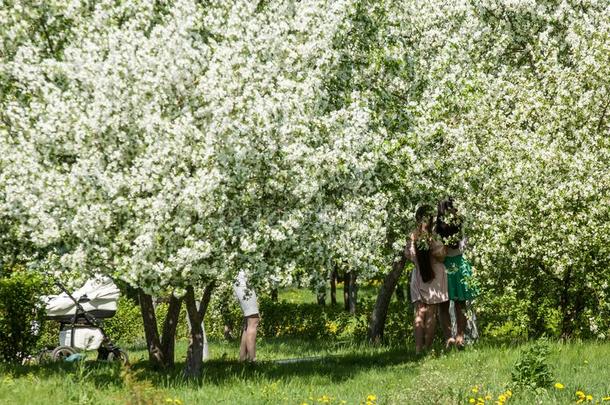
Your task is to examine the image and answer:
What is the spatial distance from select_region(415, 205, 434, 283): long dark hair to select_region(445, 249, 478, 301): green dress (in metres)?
0.34

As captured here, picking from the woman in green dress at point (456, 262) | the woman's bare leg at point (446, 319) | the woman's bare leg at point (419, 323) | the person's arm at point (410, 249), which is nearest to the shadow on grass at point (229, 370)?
the woman's bare leg at point (419, 323)

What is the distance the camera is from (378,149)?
11789mm

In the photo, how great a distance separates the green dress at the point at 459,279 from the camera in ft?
45.4

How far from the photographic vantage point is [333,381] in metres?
11.1

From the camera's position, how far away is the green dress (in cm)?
1384

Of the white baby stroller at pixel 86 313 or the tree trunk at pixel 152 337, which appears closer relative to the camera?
the tree trunk at pixel 152 337

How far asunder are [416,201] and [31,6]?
6398mm

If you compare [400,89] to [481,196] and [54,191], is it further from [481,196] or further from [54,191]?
[54,191]

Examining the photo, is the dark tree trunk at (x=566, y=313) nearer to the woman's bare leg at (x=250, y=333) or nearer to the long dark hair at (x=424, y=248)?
the long dark hair at (x=424, y=248)

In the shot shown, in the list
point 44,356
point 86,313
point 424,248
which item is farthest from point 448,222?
point 44,356

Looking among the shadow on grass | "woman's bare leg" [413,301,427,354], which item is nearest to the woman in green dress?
"woman's bare leg" [413,301,427,354]

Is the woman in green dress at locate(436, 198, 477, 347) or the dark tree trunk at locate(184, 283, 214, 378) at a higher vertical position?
the woman in green dress at locate(436, 198, 477, 347)

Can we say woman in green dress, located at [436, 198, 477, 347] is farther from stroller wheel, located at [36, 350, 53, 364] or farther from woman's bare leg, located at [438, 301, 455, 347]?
stroller wheel, located at [36, 350, 53, 364]

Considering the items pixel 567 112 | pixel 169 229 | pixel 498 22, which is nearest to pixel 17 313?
pixel 169 229
